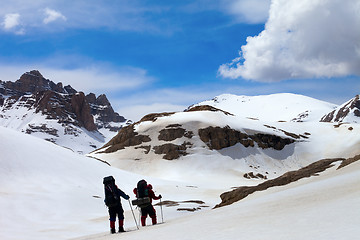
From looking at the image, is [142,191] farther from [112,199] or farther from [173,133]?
[173,133]

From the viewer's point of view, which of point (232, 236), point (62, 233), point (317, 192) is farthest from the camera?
point (62, 233)

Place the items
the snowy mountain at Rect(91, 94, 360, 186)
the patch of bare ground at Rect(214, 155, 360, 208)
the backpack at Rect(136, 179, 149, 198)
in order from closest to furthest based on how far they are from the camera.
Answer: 1. the backpack at Rect(136, 179, 149, 198)
2. the patch of bare ground at Rect(214, 155, 360, 208)
3. the snowy mountain at Rect(91, 94, 360, 186)

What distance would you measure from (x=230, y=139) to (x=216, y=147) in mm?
4963

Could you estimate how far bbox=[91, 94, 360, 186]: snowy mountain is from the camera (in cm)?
8856

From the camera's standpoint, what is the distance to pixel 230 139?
98062 millimetres

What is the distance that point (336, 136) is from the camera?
11062 cm

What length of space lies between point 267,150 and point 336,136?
88.2 feet

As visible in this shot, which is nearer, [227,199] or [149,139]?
[227,199]

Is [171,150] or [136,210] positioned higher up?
[171,150]

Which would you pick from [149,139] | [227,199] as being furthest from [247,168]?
[227,199]

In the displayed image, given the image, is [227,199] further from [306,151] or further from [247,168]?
[306,151]

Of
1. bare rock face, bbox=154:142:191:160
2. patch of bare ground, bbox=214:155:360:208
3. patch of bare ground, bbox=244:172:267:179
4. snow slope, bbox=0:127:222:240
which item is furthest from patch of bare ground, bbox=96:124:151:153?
patch of bare ground, bbox=214:155:360:208

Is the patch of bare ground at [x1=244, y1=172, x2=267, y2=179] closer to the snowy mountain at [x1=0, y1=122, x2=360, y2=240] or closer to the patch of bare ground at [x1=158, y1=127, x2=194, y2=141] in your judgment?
the patch of bare ground at [x1=158, y1=127, x2=194, y2=141]

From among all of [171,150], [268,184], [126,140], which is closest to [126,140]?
[126,140]
